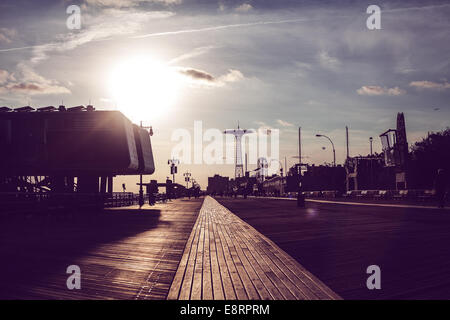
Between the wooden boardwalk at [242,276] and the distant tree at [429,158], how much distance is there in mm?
68764

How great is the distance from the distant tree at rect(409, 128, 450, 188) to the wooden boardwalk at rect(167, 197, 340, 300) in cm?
6876

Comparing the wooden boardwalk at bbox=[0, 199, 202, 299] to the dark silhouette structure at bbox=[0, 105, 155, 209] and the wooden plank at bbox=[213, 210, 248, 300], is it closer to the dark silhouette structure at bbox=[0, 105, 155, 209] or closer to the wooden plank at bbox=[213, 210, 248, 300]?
the wooden plank at bbox=[213, 210, 248, 300]

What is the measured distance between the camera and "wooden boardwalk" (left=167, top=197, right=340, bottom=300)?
5567 millimetres

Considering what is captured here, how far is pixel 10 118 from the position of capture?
55.3m

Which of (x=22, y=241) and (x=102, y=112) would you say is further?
(x=102, y=112)

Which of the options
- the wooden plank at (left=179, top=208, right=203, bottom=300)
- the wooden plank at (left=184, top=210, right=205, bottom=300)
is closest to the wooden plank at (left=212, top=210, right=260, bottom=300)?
the wooden plank at (left=184, top=210, right=205, bottom=300)

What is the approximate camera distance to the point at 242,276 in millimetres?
6730

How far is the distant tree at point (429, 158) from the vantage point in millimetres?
69125

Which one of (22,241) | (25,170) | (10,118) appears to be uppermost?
(10,118)

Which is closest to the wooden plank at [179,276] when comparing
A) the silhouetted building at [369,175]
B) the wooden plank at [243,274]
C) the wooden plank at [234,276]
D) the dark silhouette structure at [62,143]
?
the wooden plank at [234,276]
